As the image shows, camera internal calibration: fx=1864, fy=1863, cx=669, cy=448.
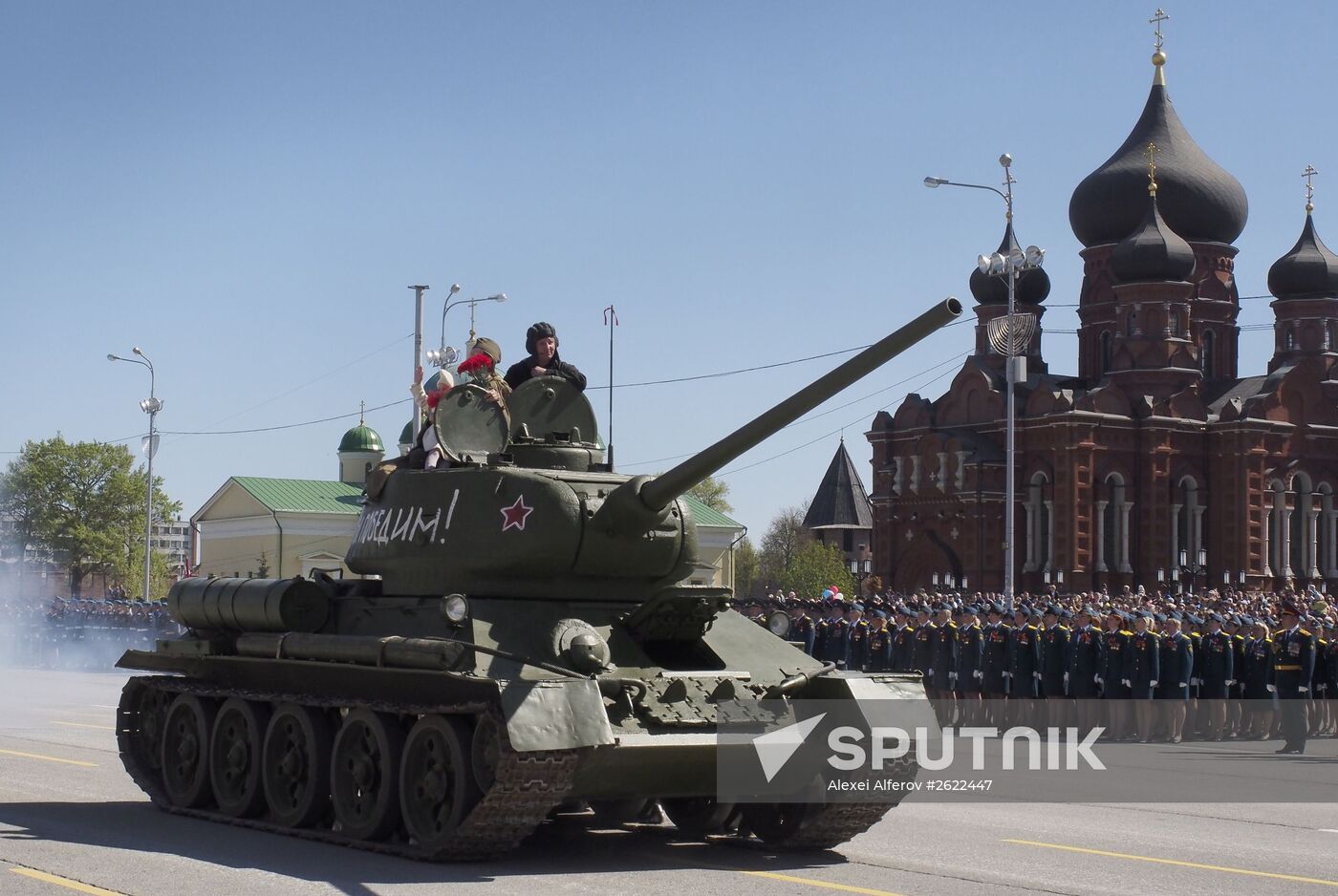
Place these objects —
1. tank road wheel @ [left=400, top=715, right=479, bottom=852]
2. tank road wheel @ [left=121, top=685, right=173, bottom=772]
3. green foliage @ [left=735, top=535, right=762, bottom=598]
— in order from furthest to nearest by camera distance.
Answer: green foliage @ [left=735, top=535, right=762, bottom=598], tank road wheel @ [left=121, top=685, right=173, bottom=772], tank road wheel @ [left=400, top=715, right=479, bottom=852]

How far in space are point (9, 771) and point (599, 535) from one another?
6.70m

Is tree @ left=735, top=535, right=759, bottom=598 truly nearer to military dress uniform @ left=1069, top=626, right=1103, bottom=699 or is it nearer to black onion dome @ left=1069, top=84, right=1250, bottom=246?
black onion dome @ left=1069, top=84, right=1250, bottom=246

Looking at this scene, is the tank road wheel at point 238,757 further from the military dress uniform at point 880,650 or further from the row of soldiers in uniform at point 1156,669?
the military dress uniform at point 880,650

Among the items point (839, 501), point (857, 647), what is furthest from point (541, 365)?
point (839, 501)

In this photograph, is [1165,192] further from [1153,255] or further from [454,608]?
[454,608]

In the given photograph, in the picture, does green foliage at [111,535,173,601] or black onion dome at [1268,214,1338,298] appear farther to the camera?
green foliage at [111,535,173,601]

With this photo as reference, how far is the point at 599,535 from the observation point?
1165 cm

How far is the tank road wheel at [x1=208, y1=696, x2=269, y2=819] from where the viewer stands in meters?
12.2

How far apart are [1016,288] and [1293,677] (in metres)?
47.1

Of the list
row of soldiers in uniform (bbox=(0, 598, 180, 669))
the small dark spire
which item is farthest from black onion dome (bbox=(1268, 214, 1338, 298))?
row of soldiers in uniform (bbox=(0, 598, 180, 669))

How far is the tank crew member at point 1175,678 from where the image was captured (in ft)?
71.1

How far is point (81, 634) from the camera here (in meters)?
43.1

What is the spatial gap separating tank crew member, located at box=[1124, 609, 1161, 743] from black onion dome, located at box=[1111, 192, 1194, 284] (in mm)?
42352

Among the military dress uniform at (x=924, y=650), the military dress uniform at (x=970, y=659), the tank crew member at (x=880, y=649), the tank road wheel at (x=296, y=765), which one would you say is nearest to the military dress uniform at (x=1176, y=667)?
the military dress uniform at (x=970, y=659)
